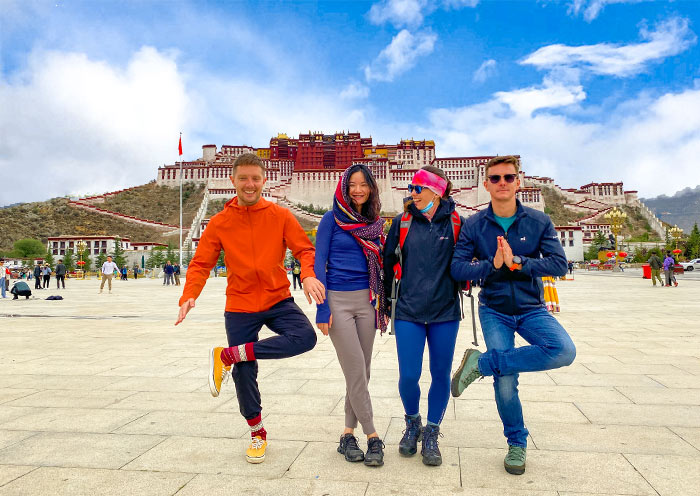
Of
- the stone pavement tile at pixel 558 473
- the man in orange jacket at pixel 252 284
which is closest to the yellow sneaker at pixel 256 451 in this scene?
the man in orange jacket at pixel 252 284

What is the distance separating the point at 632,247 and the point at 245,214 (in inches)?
3156

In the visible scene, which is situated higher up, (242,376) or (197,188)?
(197,188)

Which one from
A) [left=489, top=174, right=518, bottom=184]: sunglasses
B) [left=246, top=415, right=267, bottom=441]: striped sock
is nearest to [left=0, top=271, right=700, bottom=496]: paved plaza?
[left=246, top=415, right=267, bottom=441]: striped sock

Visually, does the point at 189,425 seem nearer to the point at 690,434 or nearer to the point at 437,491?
the point at 437,491

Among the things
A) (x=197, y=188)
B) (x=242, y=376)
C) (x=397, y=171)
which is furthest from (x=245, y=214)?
(x=197, y=188)

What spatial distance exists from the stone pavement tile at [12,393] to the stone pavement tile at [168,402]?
3.15 feet

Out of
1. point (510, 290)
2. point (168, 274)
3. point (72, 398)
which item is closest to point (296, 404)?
point (72, 398)

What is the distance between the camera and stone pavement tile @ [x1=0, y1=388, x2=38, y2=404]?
13.5ft

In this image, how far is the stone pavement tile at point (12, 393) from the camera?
4125 millimetres

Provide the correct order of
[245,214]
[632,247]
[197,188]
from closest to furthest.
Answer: [245,214], [632,247], [197,188]

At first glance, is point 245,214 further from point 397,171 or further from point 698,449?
point 397,171

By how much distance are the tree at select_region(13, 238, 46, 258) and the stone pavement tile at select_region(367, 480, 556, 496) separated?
8408cm

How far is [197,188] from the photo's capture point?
9562 centimetres

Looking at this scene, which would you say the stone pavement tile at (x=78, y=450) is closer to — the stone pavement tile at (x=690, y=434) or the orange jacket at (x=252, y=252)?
the orange jacket at (x=252, y=252)
